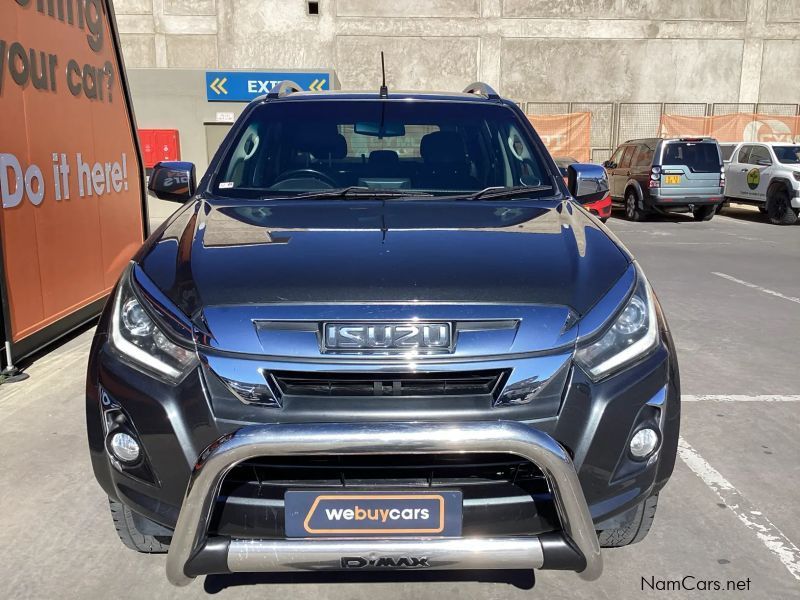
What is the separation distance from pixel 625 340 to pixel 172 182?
8.21 ft

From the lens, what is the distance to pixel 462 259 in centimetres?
252

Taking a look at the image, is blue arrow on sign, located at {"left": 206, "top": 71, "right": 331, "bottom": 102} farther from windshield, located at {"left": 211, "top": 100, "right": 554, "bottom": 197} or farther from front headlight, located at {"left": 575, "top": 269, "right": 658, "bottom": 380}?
front headlight, located at {"left": 575, "top": 269, "right": 658, "bottom": 380}

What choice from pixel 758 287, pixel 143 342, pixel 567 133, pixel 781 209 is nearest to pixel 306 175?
pixel 143 342

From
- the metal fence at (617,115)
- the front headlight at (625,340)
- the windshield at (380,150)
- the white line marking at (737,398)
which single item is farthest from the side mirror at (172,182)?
the metal fence at (617,115)

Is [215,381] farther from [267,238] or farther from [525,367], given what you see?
[525,367]

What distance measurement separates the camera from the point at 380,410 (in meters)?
2.14

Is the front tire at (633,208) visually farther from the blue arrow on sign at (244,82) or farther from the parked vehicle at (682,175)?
the blue arrow on sign at (244,82)

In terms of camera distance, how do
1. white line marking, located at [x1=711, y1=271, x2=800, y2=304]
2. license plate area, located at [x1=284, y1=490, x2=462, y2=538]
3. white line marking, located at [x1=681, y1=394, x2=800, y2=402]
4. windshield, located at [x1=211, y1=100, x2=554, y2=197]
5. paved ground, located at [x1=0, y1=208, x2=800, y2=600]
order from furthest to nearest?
white line marking, located at [x1=711, y1=271, x2=800, y2=304] → white line marking, located at [x1=681, y1=394, x2=800, y2=402] → windshield, located at [x1=211, y1=100, x2=554, y2=197] → paved ground, located at [x1=0, y1=208, x2=800, y2=600] → license plate area, located at [x1=284, y1=490, x2=462, y2=538]

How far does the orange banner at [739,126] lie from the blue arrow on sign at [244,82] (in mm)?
11869

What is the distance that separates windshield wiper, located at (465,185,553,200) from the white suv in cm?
1345

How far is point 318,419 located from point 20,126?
4135 millimetres

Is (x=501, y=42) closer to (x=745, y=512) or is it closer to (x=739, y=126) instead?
(x=739, y=126)

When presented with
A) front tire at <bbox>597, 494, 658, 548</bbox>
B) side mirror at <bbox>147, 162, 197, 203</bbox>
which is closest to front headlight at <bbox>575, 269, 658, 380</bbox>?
front tire at <bbox>597, 494, 658, 548</bbox>

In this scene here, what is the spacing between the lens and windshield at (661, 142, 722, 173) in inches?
621
